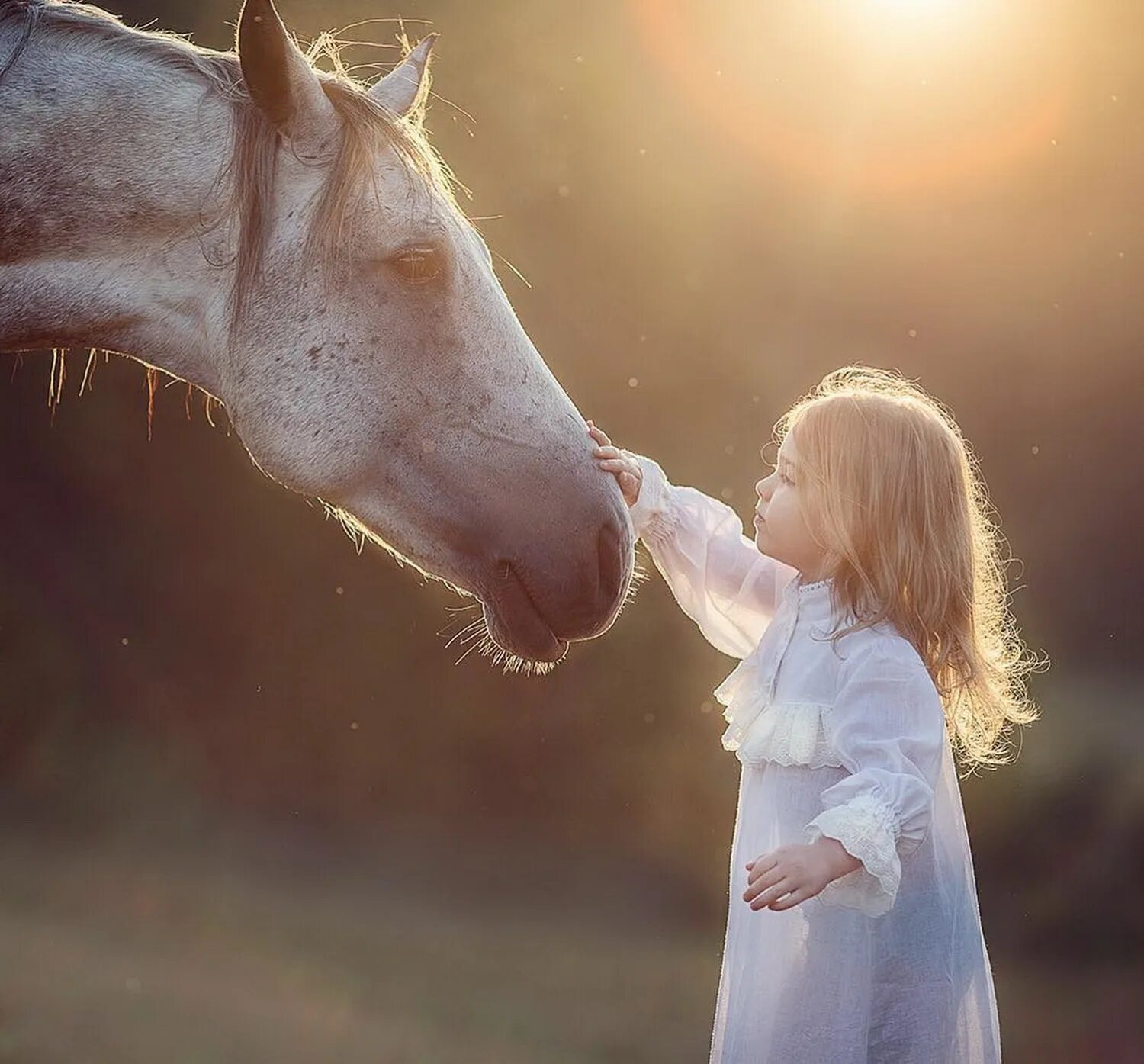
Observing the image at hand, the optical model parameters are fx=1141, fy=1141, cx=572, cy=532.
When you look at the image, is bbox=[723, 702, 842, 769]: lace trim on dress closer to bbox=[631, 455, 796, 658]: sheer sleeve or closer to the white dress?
the white dress

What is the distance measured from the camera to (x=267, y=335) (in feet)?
5.21

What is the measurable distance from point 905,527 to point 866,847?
50 cm

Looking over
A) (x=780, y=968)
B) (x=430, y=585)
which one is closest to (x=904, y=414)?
(x=780, y=968)

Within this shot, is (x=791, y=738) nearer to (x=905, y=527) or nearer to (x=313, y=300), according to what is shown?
(x=905, y=527)

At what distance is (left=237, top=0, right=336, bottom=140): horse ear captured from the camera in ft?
4.71

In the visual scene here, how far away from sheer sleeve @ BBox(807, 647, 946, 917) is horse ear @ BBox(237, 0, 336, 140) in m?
1.03

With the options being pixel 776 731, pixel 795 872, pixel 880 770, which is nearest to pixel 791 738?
pixel 776 731

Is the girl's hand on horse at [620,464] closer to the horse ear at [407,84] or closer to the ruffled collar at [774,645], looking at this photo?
the ruffled collar at [774,645]

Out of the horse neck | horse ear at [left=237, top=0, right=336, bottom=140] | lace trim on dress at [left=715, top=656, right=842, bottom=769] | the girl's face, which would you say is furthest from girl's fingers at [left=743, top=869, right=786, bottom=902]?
horse ear at [left=237, top=0, right=336, bottom=140]

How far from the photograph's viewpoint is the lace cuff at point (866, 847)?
1241 mm

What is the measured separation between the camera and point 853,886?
1.30 m

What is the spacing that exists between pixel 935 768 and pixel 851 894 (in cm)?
21

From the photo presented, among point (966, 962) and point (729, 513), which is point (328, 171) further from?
point (966, 962)

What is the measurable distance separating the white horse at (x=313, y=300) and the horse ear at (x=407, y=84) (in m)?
0.13
